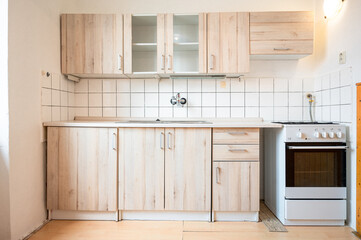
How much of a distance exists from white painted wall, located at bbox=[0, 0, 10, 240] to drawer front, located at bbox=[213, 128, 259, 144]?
161 cm

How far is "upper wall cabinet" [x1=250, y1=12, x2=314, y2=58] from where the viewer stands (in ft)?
7.59

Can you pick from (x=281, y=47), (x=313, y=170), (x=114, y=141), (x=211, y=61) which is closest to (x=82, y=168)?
(x=114, y=141)

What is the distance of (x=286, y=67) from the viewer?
267 centimetres

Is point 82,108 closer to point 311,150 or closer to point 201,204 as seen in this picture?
point 201,204

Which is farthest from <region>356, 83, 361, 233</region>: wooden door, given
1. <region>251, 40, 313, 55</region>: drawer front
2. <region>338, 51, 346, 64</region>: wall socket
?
<region>251, 40, 313, 55</region>: drawer front

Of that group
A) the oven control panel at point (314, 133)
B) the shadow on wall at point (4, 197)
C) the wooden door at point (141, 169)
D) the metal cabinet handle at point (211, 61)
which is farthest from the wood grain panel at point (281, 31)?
the shadow on wall at point (4, 197)

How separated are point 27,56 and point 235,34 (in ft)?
6.05

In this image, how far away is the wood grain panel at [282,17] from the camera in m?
2.30

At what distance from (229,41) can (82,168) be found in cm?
182

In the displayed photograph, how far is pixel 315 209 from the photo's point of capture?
204 centimetres

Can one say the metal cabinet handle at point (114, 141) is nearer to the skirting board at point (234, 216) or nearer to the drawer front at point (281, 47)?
the skirting board at point (234, 216)

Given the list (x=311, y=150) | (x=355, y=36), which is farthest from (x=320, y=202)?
(x=355, y=36)

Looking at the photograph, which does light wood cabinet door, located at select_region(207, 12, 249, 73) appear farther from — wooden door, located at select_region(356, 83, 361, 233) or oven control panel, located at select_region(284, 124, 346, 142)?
wooden door, located at select_region(356, 83, 361, 233)

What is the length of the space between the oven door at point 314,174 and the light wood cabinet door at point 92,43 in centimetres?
182
